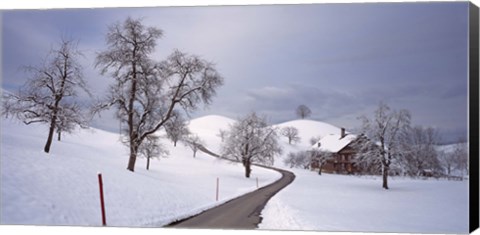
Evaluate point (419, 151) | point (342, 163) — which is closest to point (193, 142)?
point (342, 163)

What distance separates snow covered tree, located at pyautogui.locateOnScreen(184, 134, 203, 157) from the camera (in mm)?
11070

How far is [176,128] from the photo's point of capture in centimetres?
1120

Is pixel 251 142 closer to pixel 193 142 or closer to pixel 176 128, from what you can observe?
pixel 193 142

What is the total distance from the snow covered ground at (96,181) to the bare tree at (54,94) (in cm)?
26

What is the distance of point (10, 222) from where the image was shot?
9.42m

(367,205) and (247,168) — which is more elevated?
(247,168)

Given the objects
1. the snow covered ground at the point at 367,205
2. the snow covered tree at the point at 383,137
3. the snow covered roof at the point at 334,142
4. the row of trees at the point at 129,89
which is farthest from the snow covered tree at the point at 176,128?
the snow covered tree at the point at 383,137

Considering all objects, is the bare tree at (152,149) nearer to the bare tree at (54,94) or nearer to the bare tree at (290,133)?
the bare tree at (54,94)

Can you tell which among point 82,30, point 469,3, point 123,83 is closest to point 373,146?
point 469,3

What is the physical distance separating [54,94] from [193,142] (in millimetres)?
3319

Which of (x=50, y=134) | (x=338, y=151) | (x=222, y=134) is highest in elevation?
(x=222, y=134)

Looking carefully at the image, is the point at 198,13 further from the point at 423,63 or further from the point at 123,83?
the point at 423,63

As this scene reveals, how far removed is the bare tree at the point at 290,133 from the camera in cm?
1109

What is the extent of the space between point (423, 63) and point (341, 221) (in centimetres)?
361
